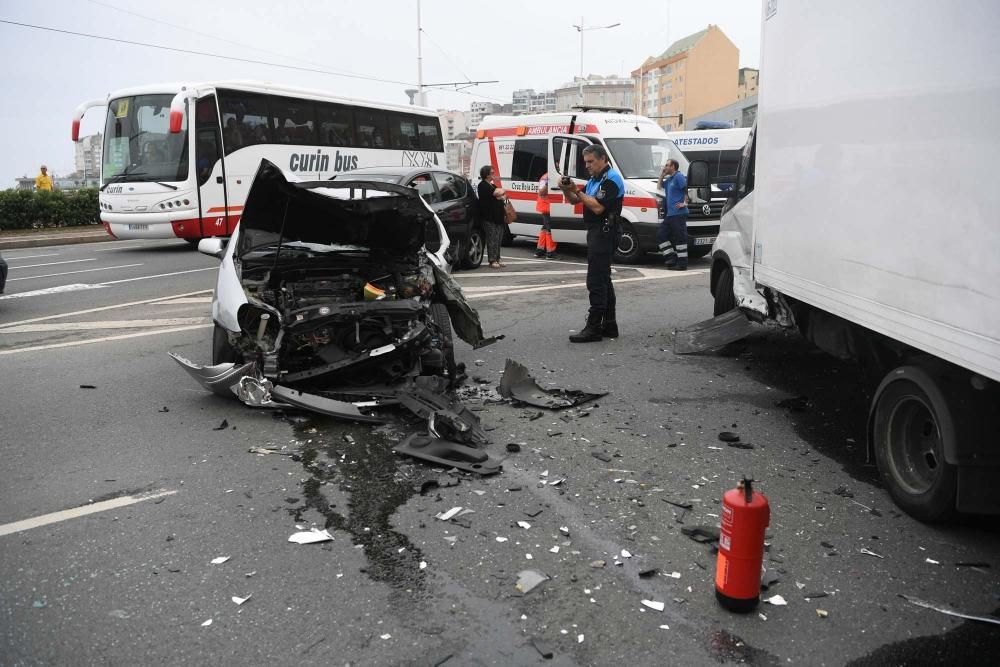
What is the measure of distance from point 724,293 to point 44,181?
73.6 feet

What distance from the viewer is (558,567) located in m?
3.42

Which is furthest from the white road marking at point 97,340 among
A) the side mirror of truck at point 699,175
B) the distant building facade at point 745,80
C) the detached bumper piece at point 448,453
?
the distant building facade at point 745,80

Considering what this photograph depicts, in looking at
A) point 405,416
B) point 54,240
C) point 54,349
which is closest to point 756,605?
point 405,416

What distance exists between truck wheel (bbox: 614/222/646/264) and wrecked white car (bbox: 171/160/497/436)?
25.5 ft

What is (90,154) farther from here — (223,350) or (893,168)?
(893,168)

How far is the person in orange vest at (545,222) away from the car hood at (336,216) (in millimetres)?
8422

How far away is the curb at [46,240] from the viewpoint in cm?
1941

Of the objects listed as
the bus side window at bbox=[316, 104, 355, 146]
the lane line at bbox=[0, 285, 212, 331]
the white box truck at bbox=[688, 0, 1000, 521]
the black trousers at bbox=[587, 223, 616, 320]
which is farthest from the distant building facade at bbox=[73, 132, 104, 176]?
the white box truck at bbox=[688, 0, 1000, 521]

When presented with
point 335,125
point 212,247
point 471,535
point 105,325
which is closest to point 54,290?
point 105,325

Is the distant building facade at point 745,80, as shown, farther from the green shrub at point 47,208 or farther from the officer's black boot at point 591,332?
the officer's black boot at point 591,332

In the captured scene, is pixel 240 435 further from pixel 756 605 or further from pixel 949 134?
pixel 949 134

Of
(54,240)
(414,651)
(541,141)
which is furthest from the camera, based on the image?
(54,240)

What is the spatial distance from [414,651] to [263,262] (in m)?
3.99

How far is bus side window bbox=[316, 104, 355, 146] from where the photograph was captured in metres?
18.5
